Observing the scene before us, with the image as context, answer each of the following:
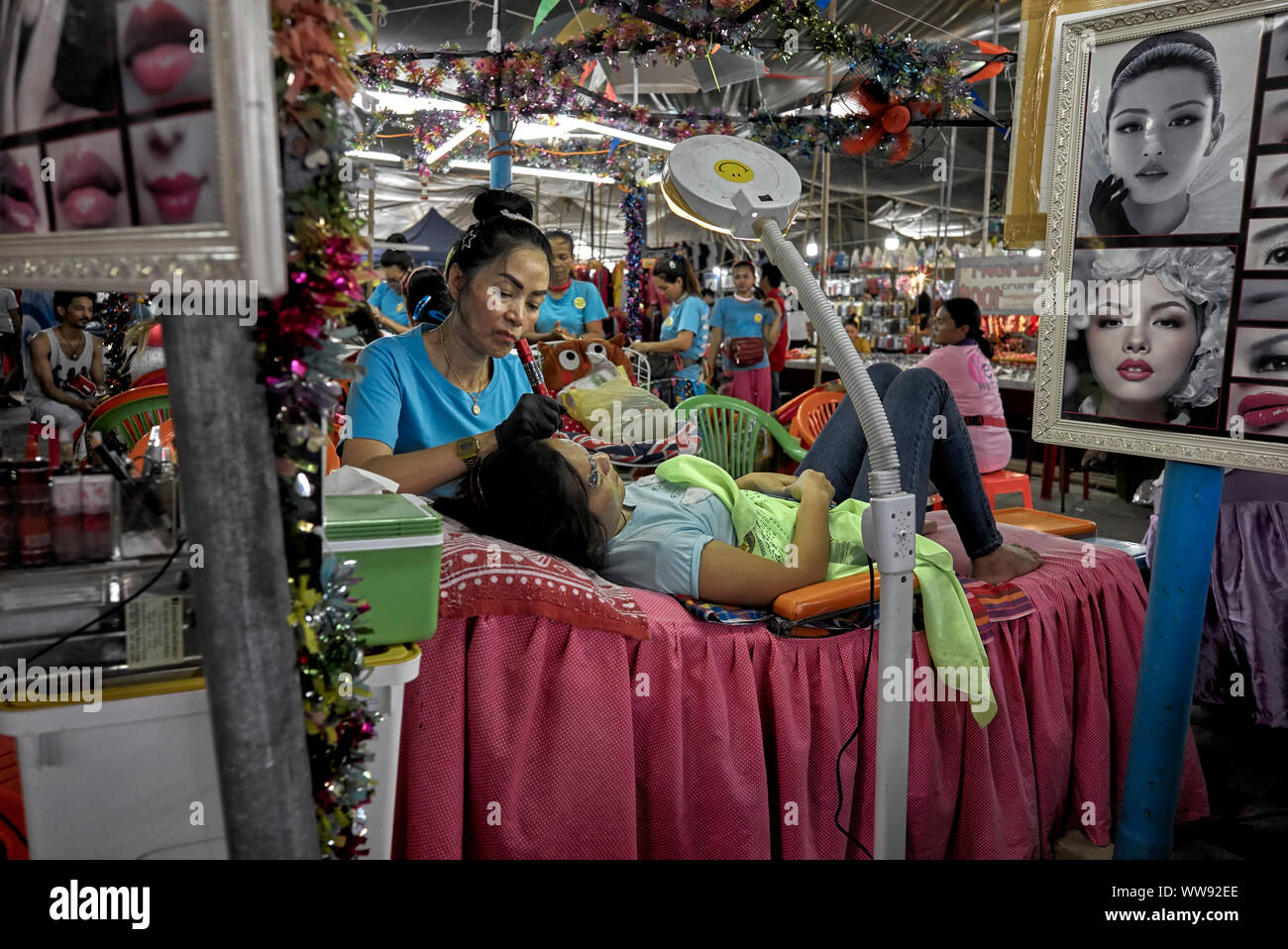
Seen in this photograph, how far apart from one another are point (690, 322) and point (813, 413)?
213cm

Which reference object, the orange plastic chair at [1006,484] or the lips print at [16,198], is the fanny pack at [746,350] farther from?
the lips print at [16,198]

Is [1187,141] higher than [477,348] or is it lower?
higher

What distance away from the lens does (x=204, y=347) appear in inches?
33.2

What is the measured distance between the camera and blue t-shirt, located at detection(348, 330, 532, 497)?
6.99 feet

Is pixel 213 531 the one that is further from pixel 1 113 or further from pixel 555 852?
pixel 555 852

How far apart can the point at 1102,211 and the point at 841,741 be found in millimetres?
1199

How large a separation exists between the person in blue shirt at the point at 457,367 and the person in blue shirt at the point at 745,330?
4406 mm

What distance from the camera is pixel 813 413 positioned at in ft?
14.7

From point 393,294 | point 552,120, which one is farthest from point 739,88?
point 393,294

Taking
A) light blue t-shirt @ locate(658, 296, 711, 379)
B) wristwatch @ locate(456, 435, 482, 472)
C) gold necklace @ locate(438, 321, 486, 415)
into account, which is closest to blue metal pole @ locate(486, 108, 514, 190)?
light blue t-shirt @ locate(658, 296, 711, 379)

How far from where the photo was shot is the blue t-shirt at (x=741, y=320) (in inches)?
261

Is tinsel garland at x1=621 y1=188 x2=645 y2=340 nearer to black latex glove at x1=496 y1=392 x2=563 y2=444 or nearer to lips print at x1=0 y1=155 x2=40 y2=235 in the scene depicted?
black latex glove at x1=496 y1=392 x2=563 y2=444

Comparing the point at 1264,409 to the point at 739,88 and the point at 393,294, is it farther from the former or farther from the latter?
the point at 739,88
